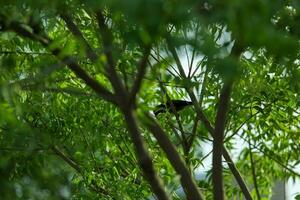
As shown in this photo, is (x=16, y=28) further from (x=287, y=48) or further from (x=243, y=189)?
(x=243, y=189)

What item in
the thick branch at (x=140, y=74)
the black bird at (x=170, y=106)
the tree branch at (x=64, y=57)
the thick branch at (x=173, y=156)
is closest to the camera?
the thick branch at (x=140, y=74)

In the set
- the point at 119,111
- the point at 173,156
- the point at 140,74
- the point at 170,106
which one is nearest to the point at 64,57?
the point at 140,74

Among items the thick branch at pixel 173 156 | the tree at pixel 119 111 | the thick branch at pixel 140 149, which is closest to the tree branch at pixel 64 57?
the tree at pixel 119 111

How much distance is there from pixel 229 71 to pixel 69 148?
378 centimetres

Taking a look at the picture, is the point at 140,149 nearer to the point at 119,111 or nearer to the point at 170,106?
the point at 119,111

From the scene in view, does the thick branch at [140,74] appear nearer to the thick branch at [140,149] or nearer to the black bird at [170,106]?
the thick branch at [140,149]

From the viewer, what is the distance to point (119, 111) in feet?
18.3

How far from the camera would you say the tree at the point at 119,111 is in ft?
10.6

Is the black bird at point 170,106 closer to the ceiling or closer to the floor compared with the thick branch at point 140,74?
closer to the ceiling

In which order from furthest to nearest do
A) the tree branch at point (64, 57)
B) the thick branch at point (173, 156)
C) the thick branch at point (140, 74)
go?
1. the thick branch at point (173, 156)
2. the tree branch at point (64, 57)
3. the thick branch at point (140, 74)

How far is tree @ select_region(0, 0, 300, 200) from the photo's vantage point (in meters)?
3.24

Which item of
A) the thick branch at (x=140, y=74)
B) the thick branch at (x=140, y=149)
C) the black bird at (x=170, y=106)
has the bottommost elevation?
the thick branch at (x=140, y=149)

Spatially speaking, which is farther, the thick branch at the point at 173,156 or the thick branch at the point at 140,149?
the thick branch at the point at 173,156

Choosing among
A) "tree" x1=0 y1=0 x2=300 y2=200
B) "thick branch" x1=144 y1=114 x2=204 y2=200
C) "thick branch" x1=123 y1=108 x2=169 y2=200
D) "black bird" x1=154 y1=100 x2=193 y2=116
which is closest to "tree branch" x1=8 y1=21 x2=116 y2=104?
"tree" x1=0 y1=0 x2=300 y2=200
